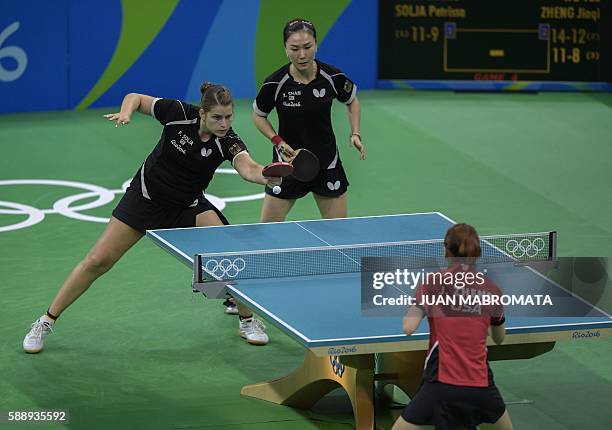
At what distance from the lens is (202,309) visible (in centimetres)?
A: 909

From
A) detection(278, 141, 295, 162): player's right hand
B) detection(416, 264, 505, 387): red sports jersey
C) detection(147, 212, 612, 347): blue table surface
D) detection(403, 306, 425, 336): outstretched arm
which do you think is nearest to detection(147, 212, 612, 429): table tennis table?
detection(147, 212, 612, 347): blue table surface

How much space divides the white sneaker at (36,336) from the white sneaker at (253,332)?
4.08 ft

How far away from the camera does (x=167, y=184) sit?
7902 mm

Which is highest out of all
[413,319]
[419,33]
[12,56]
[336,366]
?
[419,33]

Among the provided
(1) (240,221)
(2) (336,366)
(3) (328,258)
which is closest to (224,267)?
(3) (328,258)

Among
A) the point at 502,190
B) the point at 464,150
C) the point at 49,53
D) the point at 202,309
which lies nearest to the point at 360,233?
the point at 202,309

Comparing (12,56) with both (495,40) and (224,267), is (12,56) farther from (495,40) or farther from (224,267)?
(224,267)

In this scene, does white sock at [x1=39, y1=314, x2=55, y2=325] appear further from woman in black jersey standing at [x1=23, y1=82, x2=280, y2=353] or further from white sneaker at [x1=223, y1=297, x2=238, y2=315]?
white sneaker at [x1=223, y1=297, x2=238, y2=315]

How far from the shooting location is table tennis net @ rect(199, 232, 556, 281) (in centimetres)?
683

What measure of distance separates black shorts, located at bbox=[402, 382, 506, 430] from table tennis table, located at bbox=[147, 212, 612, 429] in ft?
1.26

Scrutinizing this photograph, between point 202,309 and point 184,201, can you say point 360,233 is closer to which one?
point 184,201

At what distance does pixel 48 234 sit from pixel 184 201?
10.9 ft

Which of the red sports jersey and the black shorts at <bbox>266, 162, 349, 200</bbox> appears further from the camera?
the black shorts at <bbox>266, 162, 349, 200</bbox>

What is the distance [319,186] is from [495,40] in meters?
9.21
